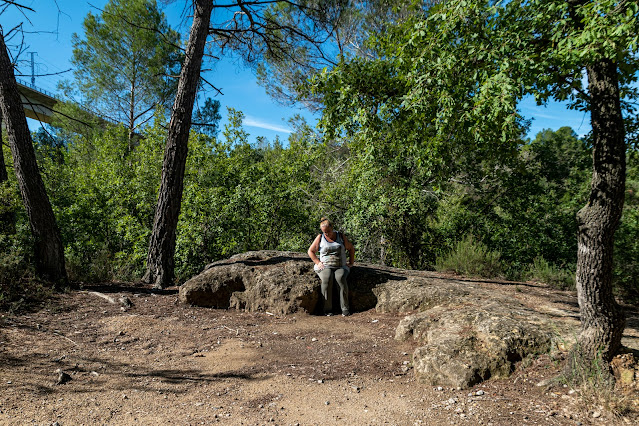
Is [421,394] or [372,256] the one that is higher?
[372,256]

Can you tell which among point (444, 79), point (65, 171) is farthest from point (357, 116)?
point (65, 171)

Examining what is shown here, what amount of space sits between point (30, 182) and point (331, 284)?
16.6ft

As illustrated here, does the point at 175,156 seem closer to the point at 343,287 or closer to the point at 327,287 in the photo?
the point at 327,287

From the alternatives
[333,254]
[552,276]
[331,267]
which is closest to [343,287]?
[331,267]

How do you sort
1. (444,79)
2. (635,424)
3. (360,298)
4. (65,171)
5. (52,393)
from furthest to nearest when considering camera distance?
(65,171), (360,298), (444,79), (52,393), (635,424)

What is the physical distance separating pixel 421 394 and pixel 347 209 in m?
7.22

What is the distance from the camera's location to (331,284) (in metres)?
5.80

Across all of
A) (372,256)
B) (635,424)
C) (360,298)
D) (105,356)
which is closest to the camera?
(635,424)

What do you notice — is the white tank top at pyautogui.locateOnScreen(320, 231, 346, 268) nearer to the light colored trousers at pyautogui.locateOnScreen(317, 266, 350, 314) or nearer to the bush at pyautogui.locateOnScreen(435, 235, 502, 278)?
the light colored trousers at pyautogui.locateOnScreen(317, 266, 350, 314)

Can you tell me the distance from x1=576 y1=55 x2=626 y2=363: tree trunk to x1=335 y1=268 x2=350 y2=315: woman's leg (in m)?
3.04

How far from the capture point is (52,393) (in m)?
3.22

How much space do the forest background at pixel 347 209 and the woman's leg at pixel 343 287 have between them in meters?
3.12

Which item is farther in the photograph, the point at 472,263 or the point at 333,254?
the point at 472,263

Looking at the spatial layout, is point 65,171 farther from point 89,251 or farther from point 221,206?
point 221,206
